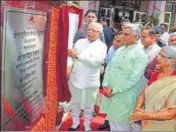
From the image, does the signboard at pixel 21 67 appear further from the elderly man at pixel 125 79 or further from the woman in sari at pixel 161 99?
the elderly man at pixel 125 79

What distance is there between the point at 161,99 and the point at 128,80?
27.9 inches

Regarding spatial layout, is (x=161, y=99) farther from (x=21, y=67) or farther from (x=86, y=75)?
(x=86, y=75)

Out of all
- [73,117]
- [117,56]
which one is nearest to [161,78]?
[117,56]

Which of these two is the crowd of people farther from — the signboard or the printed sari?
the signboard

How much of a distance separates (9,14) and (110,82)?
6.02ft

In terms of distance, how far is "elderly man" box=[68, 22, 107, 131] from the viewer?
350 centimetres

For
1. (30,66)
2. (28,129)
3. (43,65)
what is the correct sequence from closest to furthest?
1. (30,66)
2. (28,129)
3. (43,65)

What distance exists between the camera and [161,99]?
2.35 metres

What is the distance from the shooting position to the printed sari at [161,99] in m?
2.31

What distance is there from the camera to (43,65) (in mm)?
2148

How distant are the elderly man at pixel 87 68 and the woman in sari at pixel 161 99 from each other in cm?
103

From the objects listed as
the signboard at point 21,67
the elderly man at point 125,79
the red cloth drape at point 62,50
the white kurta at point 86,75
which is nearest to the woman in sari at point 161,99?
the elderly man at point 125,79

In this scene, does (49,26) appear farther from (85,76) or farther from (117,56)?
(85,76)

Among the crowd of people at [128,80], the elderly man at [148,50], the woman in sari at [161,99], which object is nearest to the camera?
the woman in sari at [161,99]
